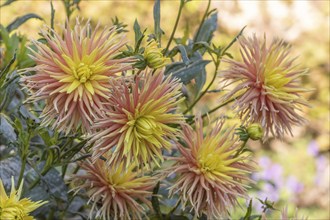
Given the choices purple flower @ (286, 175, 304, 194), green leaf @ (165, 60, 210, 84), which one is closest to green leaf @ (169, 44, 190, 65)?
green leaf @ (165, 60, 210, 84)

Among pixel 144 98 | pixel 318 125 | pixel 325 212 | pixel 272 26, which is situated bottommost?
pixel 325 212

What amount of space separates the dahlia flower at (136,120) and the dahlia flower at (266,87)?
0.11 m

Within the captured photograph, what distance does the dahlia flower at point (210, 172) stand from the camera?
2.14 feet

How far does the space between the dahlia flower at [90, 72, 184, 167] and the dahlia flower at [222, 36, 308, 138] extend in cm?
11

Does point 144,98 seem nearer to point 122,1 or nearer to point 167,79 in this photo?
point 167,79

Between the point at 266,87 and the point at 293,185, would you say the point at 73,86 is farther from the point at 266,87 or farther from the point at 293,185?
the point at 293,185

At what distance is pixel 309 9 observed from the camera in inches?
123

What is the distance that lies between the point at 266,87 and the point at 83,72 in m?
0.20

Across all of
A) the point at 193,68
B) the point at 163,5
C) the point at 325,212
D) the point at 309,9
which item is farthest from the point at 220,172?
the point at 309,9

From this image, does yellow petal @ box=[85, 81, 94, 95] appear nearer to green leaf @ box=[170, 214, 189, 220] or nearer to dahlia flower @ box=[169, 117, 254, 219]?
dahlia flower @ box=[169, 117, 254, 219]

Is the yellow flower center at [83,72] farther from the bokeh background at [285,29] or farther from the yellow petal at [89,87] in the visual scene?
the bokeh background at [285,29]

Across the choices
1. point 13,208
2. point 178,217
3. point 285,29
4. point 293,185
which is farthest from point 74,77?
point 285,29

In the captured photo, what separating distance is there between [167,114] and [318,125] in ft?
8.22

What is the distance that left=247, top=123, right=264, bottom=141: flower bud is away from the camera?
0.67m
